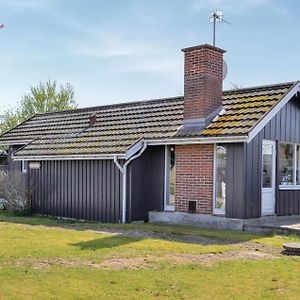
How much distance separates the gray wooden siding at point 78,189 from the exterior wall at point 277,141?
4245 mm

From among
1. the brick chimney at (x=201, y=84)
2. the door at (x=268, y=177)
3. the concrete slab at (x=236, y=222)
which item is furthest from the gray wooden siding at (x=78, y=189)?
the door at (x=268, y=177)

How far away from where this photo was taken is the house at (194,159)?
1525cm

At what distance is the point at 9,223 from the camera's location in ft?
53.4

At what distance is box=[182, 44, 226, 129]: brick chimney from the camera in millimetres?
16344

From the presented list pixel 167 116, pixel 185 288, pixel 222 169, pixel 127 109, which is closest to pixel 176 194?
pixel 222 169

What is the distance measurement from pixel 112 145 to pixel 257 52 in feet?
41.6

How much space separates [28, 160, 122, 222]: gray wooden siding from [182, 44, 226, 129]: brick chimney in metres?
3.07

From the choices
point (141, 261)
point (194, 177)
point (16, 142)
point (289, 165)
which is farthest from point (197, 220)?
point (16, 142)

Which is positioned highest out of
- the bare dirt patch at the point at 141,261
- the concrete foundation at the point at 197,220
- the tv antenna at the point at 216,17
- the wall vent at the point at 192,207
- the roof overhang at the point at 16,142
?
the tv antenna at the point at 216,17

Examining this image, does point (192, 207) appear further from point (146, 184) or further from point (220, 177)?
point (146, 184)

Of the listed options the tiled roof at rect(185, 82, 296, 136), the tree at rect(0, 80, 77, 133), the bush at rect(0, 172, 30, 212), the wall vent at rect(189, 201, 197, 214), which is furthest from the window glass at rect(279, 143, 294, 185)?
the tree at rect(0, 80, 77, 133)

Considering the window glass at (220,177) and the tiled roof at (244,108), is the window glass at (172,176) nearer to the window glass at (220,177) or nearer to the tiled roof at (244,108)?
the tiled roof at (244,108)

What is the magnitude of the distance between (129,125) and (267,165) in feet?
17.7

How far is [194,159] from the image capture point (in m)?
16.2
